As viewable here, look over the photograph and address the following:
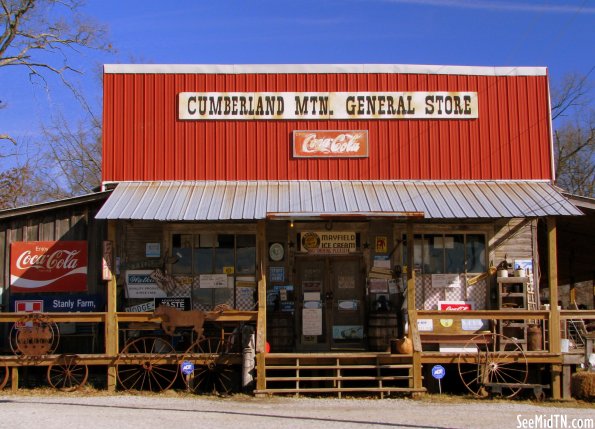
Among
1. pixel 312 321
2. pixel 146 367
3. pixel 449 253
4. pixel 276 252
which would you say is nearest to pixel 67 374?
pixel 146 367

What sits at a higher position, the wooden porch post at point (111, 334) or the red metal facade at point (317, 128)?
the red metal facade at point (317, 128)

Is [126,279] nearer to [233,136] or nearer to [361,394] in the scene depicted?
[233,136]

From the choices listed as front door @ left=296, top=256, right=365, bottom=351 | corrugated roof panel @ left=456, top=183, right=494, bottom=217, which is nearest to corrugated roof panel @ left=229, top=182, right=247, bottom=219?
front door @ left=296, top=256, right=365, bottom=351

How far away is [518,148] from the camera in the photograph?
14203 millimetres

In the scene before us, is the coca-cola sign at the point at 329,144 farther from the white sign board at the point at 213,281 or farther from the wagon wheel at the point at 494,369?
the wagon wheel at the point at 494,369

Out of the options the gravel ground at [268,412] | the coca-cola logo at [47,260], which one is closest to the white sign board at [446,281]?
the gravel ground at [268,412]

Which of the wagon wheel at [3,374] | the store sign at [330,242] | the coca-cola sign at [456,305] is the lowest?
the wagon wheel at [3,374]

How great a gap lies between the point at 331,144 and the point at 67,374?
6.74m

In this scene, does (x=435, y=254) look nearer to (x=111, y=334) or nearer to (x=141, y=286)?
(x=141, y=286)

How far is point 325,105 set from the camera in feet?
46.7

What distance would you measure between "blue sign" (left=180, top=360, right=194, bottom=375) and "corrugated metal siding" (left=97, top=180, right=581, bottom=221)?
8.29 feet

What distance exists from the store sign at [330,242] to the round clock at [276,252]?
0.42 metres

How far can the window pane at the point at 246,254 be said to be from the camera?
13820mm

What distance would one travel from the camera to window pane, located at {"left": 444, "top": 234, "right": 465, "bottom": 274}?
13.9m
